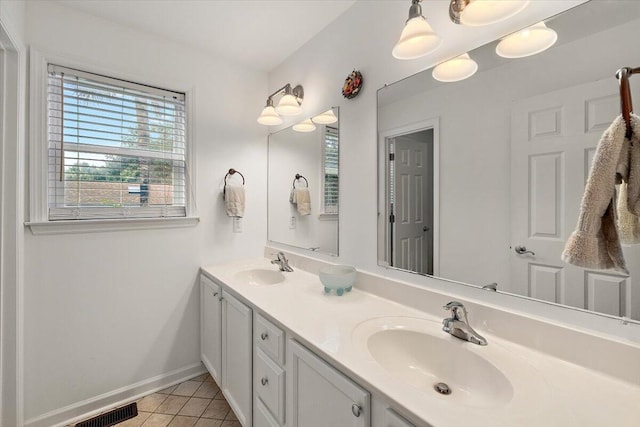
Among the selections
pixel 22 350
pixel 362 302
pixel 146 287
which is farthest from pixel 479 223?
pixel 22 350

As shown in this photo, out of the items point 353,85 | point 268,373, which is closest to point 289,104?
point 353,85

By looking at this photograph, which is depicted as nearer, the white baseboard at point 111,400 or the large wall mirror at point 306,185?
the white baseboard at point 111,400

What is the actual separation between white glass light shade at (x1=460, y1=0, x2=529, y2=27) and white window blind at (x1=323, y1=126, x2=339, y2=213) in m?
0.90

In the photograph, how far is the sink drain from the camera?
3.07ft

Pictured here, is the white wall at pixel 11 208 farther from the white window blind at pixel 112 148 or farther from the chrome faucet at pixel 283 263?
the chrome faucet at pixel 283 263

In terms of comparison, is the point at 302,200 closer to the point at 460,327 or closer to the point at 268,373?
the point at 268,373

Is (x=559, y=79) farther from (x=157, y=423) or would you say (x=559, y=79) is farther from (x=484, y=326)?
(x=157, y=423)

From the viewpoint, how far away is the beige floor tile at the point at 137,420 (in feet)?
5.38

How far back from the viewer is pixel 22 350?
149cm

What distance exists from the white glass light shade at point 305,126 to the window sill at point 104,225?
0.97 meters

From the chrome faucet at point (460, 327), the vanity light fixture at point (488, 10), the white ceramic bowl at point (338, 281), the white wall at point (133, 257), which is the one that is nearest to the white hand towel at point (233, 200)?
the white wall at point (133, 257)

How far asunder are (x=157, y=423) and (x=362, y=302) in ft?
4.69

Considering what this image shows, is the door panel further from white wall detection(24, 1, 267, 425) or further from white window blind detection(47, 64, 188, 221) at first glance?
white window blind detection(47, 64, 188, 221)

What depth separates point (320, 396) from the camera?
945 mm
